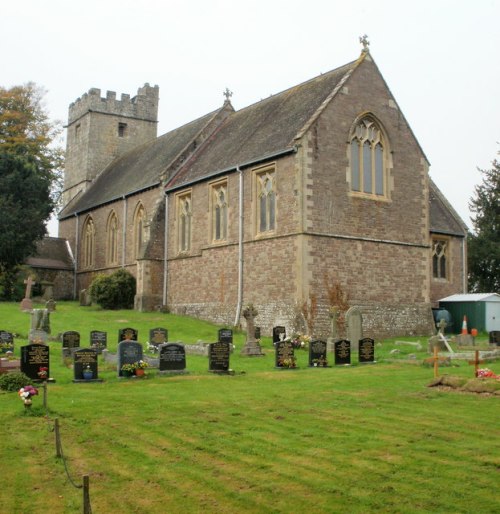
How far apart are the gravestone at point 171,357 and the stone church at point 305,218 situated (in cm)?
858

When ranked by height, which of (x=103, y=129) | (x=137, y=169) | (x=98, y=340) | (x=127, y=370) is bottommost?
(x=127, y=370)

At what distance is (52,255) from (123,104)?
1274 cm

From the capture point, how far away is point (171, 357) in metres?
17.9

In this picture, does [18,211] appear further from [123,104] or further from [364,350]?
[364,350]

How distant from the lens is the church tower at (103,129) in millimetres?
51156

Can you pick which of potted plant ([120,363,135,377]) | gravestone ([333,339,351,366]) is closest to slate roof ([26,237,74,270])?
gravestone ([333,339,351,366])

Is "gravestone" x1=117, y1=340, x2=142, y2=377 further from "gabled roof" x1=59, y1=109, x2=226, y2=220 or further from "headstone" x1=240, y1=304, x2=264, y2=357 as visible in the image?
"gabled roof" x1=59, y1=109, x2=226, y2=220

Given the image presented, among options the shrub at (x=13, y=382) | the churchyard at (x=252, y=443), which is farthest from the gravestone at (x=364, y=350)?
the shrub at (x=13, y=382)

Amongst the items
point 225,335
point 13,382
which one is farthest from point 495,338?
point 13,382

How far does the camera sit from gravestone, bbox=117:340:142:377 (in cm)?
1738

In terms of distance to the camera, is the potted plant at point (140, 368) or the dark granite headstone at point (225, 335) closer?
the potted plant at point (140, 368)

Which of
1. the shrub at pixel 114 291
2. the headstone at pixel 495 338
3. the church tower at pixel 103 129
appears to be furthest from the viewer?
the church tower at pixel 103 129

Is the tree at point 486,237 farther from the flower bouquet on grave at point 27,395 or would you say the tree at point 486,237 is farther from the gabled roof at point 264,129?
the flower bouquet on grave at point 27,395

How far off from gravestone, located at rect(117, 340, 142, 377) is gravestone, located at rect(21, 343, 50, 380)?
1.88 metres
